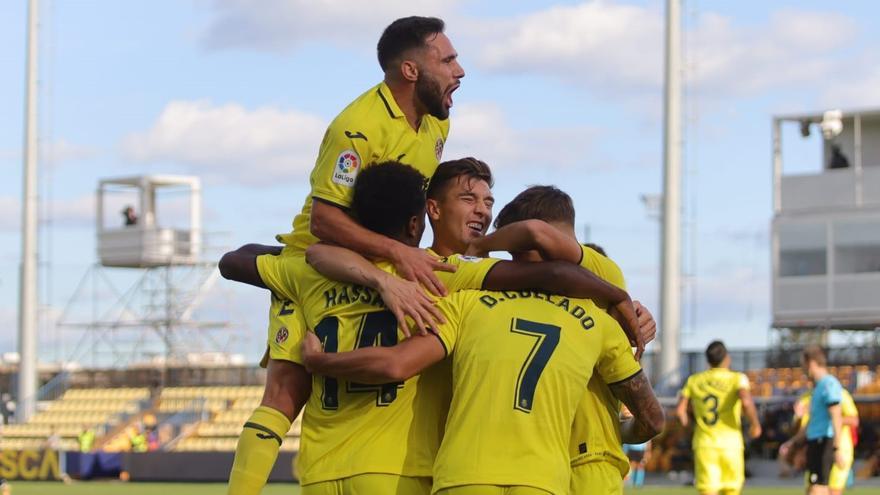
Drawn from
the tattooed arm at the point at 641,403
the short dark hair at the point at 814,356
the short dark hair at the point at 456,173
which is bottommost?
the short dark hair at the point at 814,356

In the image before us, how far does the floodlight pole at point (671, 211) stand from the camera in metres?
32.6

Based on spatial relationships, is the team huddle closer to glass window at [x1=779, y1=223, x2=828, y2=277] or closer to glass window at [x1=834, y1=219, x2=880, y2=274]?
glass window at [x1=834, y1=219, x2=880, y2=274]

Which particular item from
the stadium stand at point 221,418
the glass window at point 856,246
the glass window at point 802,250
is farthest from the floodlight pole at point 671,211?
the glass window at point 802,250

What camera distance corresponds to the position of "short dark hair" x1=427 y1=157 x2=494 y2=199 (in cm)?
634

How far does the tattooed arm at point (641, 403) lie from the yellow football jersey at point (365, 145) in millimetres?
1215

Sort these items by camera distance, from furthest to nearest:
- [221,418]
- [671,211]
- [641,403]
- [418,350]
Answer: [221,418], [671,211], [641,403], [418,350]

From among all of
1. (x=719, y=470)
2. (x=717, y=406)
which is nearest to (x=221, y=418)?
(x=719, y=470)

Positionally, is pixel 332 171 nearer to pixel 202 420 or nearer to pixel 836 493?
pixel 836 493

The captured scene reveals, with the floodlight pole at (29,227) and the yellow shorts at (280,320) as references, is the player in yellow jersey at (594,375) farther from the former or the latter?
the floodlight pole at (29,227)

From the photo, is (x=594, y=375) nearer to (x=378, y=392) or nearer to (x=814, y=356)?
(x=378, y=392)

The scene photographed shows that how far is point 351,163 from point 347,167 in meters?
0.02

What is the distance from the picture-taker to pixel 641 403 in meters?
6.02

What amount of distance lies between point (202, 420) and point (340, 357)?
112 feet

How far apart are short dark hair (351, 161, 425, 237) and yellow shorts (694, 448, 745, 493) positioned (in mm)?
10970
